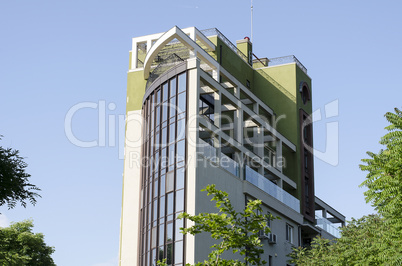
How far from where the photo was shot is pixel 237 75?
55.6 metres

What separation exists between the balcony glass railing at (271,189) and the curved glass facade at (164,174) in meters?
7.08

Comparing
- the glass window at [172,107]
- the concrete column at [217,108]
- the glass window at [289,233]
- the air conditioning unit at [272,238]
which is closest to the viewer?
the glass window at [172,107]

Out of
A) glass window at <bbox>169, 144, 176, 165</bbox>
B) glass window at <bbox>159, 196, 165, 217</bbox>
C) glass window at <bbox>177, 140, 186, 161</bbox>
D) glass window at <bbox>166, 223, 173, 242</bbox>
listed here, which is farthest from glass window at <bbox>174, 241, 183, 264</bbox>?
glass window at <bbox>169, 144, 176, 165</bbox>

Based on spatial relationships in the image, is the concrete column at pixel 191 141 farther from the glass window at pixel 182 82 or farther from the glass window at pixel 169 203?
the glass window at pixel 169 203

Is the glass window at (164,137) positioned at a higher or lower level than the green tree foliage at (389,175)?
higher

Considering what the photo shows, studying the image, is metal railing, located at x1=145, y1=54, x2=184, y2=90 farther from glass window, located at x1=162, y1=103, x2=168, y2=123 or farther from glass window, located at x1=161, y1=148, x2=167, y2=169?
glass window, located at x1=161, y1=148, x2=167, y2=169

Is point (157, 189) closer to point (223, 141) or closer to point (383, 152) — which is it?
point (223, 141)

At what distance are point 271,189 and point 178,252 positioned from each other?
12.9 meters

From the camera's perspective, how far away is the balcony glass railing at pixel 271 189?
48.7 meters

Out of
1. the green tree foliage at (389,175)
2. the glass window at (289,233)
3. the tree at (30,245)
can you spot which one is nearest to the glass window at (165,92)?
the glass window at (289,233)

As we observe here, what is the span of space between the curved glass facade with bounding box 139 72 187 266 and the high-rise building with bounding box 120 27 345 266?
7 cm

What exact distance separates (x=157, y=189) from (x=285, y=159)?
17.1 meters

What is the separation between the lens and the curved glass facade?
4197 cm

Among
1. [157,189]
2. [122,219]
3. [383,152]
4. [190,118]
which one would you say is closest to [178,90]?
[190,118]
